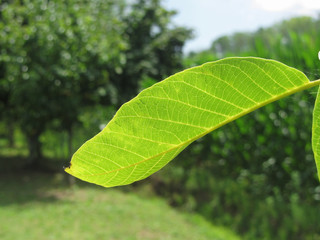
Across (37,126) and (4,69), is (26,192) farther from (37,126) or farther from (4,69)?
(4,69)

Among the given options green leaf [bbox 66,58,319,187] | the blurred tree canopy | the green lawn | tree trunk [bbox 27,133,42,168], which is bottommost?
the green lawn

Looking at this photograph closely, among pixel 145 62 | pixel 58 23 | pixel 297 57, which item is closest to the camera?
pixel 297 57

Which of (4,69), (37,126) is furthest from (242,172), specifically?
(4,69)

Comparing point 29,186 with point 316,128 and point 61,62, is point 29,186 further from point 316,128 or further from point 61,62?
point 316,128

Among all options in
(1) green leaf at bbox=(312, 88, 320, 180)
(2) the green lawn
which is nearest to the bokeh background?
(2) the green lawn

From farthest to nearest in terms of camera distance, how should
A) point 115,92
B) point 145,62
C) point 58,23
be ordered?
point 145,62
point 115,92
point 58,23

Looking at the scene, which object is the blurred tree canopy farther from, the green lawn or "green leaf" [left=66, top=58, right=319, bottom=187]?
"green leaf" [left=66, top=58, right=319, bottom=187]

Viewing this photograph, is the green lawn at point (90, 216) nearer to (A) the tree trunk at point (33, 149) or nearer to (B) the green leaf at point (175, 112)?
(A) the tree trunk at point (33, 149)
